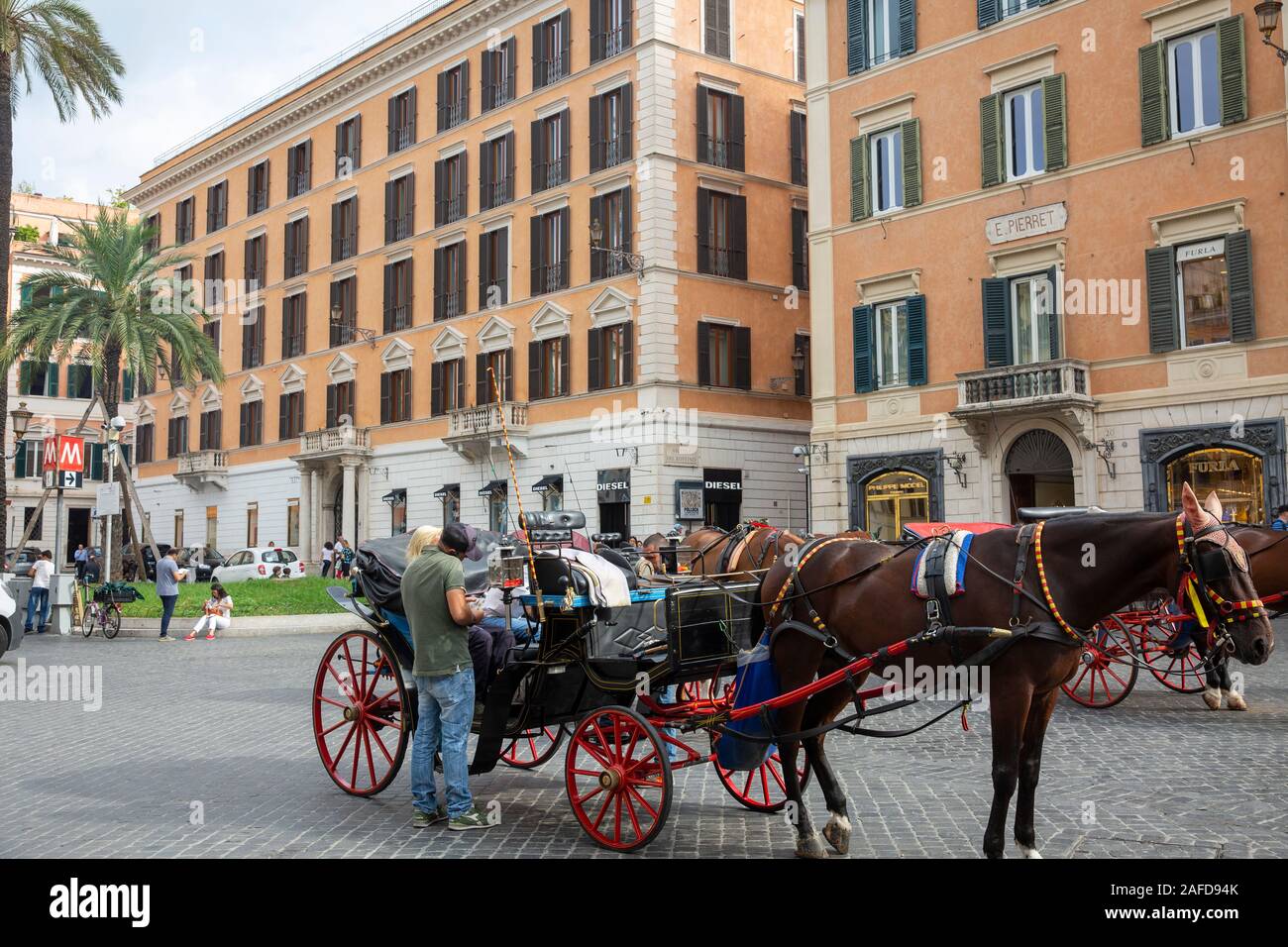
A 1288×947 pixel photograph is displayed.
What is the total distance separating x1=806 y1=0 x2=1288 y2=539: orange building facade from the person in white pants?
1301 centimetres

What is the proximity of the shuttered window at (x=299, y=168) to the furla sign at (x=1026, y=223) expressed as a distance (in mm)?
27845

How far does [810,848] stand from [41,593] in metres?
21.7

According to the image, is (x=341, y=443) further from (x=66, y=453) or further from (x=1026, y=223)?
(x=1026, y=223)

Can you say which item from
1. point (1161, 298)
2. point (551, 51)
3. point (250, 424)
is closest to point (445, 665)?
point (1161, 298)

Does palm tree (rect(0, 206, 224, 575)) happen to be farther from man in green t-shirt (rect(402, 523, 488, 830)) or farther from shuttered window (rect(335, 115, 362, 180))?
man in green t-shirt (rect(402, 523, 488, 830))

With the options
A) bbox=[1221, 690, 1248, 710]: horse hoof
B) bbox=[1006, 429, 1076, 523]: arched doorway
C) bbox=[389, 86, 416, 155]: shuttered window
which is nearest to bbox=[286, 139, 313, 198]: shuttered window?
bbox=[389, 86, 416, 155]: shuttered window

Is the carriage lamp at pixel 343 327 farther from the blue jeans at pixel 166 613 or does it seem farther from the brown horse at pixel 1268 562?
the brown horse at pixel 1268 562

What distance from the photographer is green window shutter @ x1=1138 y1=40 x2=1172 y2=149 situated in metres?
21.6

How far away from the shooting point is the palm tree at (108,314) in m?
32.6

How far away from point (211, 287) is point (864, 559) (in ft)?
155

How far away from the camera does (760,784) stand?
754cm

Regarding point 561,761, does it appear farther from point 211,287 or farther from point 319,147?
point 211,287
